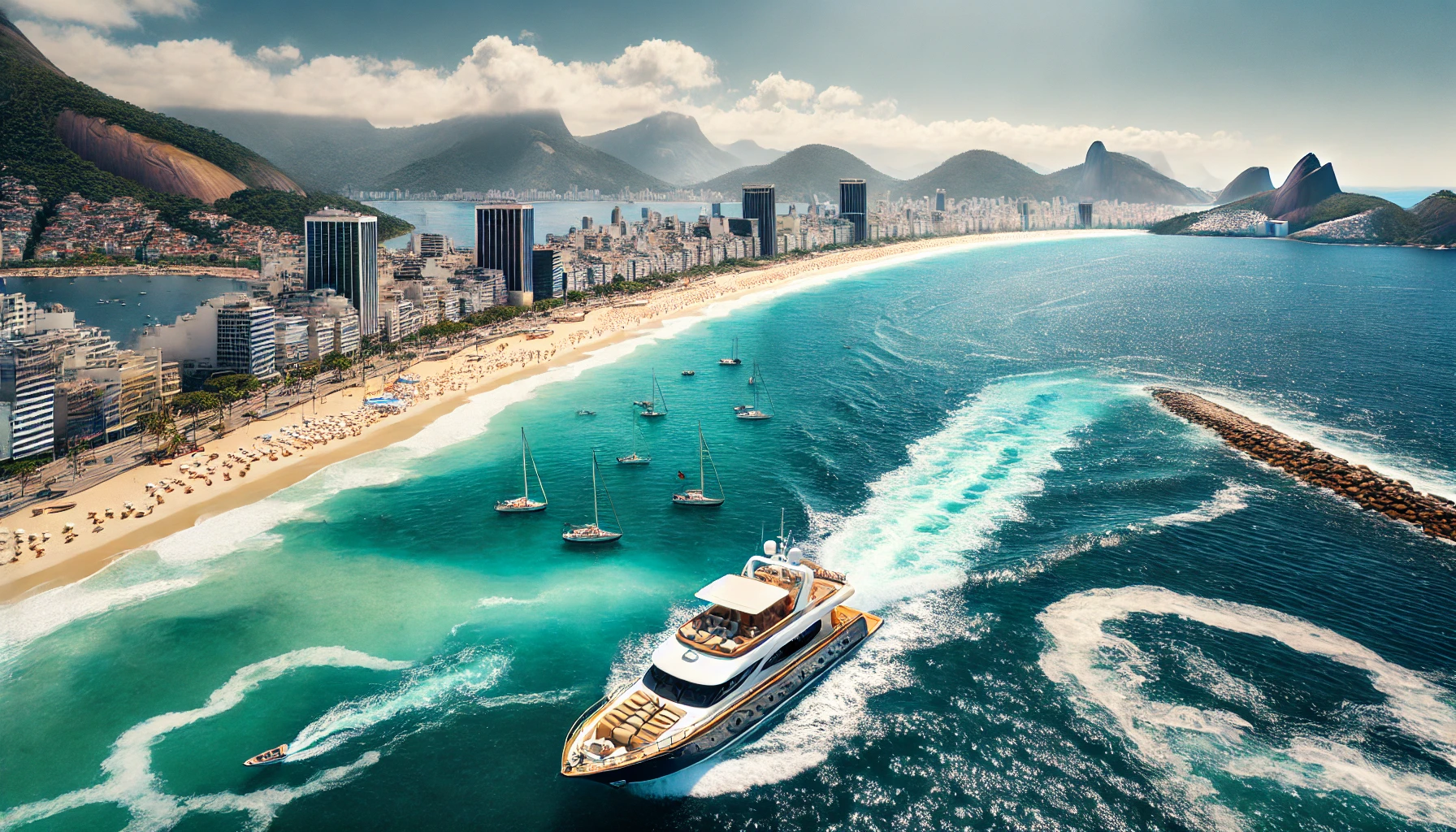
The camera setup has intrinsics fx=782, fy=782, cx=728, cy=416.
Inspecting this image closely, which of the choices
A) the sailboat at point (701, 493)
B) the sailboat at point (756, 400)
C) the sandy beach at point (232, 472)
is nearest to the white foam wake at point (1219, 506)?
the sailboat at point (701, 493)

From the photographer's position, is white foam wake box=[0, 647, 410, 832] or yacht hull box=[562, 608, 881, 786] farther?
white foam wake box=[0, 647, 410, 832]

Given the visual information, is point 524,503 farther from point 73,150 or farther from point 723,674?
point 73,150

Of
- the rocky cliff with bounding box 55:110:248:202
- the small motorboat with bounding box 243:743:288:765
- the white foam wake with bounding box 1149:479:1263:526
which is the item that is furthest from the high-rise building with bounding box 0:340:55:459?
the rocky cliff with bounding box 55:110:248:202

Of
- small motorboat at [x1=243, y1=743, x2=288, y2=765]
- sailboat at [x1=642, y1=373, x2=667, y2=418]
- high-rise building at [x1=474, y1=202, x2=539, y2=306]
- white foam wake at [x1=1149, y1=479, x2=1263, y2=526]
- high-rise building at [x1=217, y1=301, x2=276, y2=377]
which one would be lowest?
small motorboat at [x1=243, y1=743, x2=288, y2=765]

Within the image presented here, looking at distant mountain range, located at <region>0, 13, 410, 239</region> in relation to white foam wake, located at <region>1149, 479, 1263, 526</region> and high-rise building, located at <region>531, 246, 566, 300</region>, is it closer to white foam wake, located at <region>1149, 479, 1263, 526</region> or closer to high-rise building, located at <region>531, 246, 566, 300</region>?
high-rise building, located at <region>531, 246, 566, 300</region>

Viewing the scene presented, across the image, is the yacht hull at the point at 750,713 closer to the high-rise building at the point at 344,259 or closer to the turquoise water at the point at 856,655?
the turquoise water at the point at 856,655

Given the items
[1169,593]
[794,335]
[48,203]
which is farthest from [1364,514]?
[48,203]
